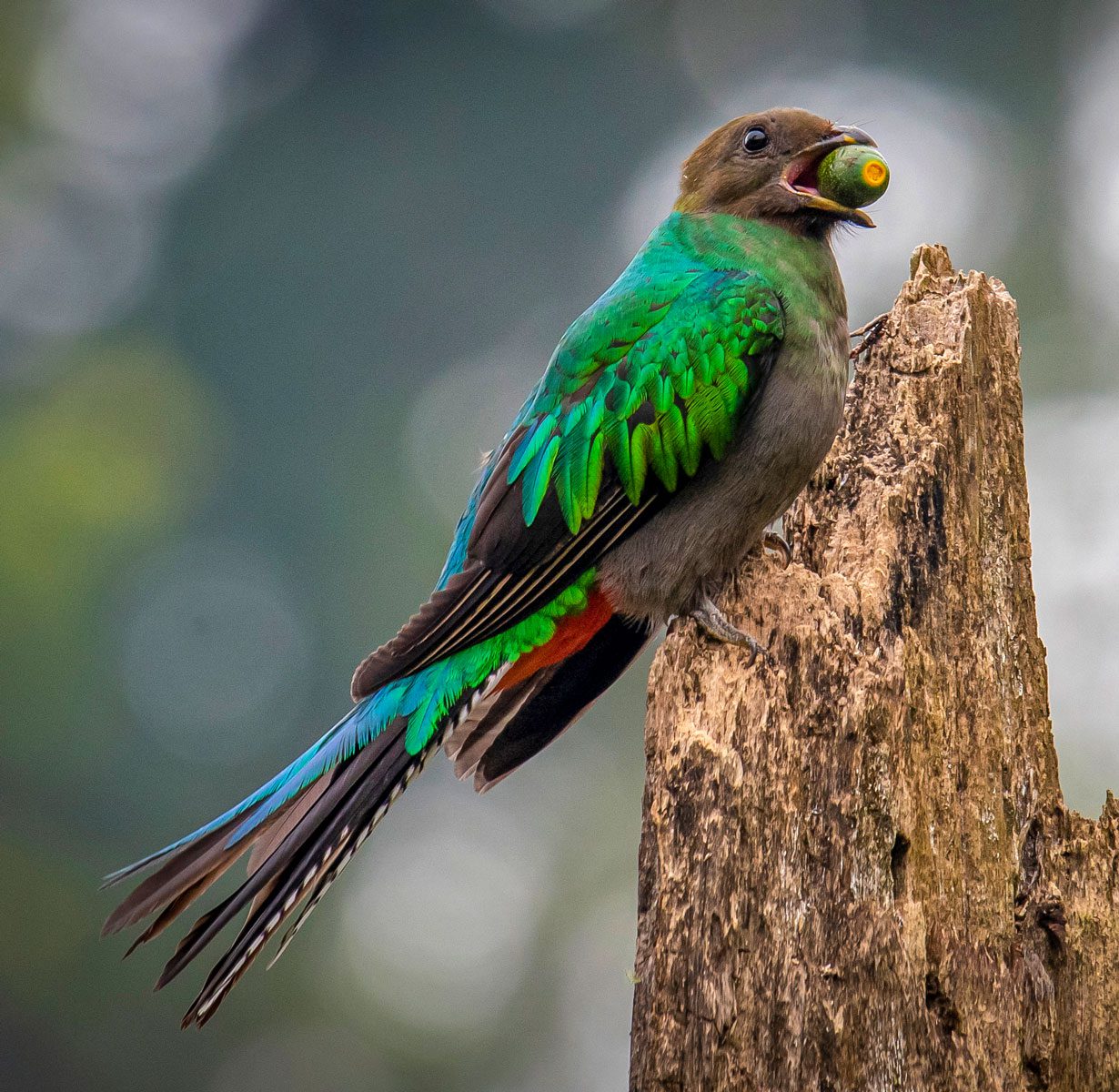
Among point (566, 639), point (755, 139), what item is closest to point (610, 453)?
point (566, 639)

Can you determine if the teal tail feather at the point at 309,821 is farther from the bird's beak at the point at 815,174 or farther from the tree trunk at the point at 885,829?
the bird's beak at the point at 815,174

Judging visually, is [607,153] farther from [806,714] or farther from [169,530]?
[806,714]

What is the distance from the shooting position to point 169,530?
1356 centimetres

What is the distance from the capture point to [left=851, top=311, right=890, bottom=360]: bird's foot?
4.93 m

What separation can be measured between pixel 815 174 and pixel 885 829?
2.91 meters

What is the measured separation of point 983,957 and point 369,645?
9832 millimetres

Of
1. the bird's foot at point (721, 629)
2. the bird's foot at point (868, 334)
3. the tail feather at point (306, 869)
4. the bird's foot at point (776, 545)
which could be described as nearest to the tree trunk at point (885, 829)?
the bird's foot at point (721, 629)

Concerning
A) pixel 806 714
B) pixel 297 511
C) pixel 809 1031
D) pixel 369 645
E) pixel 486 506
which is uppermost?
pixel 297 511

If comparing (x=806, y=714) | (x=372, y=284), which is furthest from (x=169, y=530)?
(x=806, y=714)

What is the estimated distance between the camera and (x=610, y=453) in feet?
15.6

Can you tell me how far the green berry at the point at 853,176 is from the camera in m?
5.05

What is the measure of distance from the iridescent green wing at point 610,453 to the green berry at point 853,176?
65 centimetres

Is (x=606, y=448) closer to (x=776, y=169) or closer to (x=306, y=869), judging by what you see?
(x=776, y=169)

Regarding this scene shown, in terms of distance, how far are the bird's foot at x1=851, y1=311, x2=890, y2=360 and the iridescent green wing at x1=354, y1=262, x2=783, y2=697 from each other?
40cm
